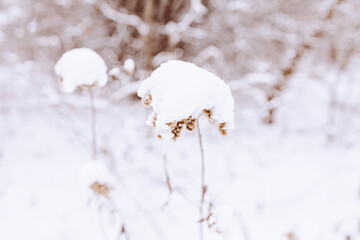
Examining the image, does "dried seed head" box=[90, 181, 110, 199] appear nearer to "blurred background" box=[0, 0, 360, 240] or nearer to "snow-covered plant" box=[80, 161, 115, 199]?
"snow-covered plant" box=[80, 161, 115, 199]

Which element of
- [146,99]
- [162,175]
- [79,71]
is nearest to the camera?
[146,99]

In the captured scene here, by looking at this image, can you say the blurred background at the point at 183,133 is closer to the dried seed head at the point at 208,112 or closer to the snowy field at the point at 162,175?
the snowy field at the point at 162,175

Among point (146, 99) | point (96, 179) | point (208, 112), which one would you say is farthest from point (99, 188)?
point (208, 112)

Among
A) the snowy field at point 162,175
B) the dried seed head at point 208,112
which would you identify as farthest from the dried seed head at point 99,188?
the dried seed head at point 208,112

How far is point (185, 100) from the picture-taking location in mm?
1052

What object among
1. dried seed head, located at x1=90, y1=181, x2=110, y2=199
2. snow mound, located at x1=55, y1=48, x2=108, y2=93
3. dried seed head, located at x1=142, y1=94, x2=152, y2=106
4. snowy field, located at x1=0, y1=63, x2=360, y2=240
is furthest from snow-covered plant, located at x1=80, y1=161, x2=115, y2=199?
dried seed head, located at x1=142, y1=94, x2=152, y2=106

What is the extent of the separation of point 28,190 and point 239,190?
2.72 meters

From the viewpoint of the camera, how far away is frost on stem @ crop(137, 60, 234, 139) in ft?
3.42

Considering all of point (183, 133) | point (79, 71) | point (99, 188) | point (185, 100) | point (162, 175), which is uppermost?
point (183, 133)

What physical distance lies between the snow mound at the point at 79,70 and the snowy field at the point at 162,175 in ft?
2.11

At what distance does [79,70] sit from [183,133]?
10.5ft

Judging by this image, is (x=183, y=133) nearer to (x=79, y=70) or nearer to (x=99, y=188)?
(x=99, y=188)

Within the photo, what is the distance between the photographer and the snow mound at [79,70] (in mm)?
1685

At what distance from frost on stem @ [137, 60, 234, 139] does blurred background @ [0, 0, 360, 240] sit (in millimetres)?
1507
